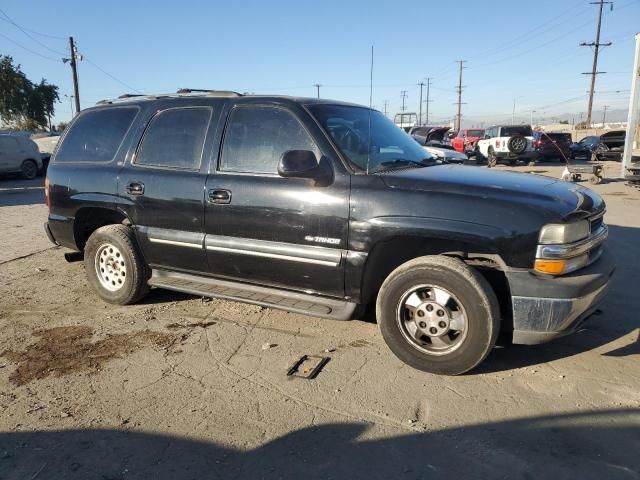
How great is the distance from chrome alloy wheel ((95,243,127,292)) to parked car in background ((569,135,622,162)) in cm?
2265

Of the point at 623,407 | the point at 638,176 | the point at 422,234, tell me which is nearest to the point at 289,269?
the point at 422,234

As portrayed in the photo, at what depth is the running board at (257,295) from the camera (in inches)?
149

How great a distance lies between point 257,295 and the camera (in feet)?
13.6

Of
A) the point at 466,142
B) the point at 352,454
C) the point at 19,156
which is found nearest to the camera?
the point at 352,454

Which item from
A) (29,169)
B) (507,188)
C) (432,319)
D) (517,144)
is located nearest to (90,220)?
(432,319)

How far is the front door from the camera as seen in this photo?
3732 millimetres

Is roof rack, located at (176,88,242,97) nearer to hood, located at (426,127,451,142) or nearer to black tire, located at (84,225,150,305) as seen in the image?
black tire, located at (84,225,150,305)

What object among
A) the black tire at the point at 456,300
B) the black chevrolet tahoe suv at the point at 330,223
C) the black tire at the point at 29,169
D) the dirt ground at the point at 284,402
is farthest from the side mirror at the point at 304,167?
the black tire at the point at 29,169

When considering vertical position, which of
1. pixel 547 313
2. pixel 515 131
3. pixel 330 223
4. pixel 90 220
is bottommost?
pixel 547 313

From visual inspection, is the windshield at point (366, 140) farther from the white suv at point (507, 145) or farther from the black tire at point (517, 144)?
the white suv at point (507, 145)

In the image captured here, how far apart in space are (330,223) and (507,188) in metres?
1.23

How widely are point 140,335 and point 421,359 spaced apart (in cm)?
233

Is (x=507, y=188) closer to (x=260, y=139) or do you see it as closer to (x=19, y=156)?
(x=260, y=139)

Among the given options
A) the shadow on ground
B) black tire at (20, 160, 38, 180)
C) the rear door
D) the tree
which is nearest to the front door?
the rear door
